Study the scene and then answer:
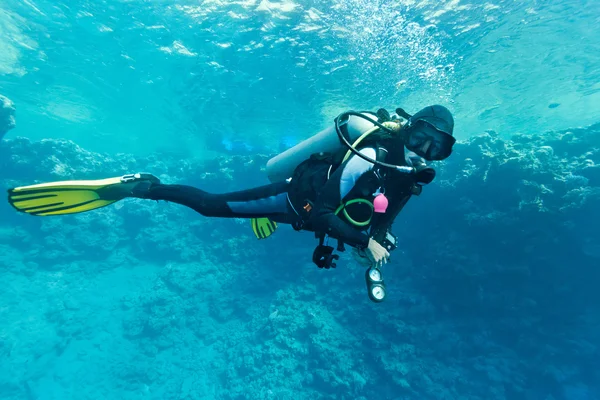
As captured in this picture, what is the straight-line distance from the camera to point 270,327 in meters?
13.5

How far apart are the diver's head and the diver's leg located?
1.72 meters

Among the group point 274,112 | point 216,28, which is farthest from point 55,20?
point 274,112

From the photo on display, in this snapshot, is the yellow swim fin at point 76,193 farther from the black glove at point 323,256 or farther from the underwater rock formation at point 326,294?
the underwater rock formation at point 326,294

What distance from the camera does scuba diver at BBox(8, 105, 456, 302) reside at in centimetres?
290

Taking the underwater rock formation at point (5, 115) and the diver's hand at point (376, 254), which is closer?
the diver's hand at point (376, 254)

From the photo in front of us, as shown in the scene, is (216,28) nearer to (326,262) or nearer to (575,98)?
(326,262)

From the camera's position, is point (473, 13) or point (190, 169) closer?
point (473, 13)

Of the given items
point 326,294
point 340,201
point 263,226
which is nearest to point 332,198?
point 340,201

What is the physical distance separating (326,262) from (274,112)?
25.7m

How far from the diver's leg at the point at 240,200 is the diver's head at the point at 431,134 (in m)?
1.72

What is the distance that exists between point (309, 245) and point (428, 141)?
44.4 feet

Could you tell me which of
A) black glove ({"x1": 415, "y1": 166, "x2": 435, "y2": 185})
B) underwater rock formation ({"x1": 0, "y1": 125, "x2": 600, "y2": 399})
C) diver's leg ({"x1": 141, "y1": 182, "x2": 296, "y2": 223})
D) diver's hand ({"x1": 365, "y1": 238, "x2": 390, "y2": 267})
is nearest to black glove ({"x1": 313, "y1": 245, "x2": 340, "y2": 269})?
diver's hand ({"x1": 365, "y1": 238, "x2": 390, "y2": 267})

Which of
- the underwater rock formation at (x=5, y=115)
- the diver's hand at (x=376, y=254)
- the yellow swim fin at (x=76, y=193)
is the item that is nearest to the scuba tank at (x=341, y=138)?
the diver's hand at (x=376, y=254)

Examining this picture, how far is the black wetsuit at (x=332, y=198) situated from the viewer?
2.89 metres
